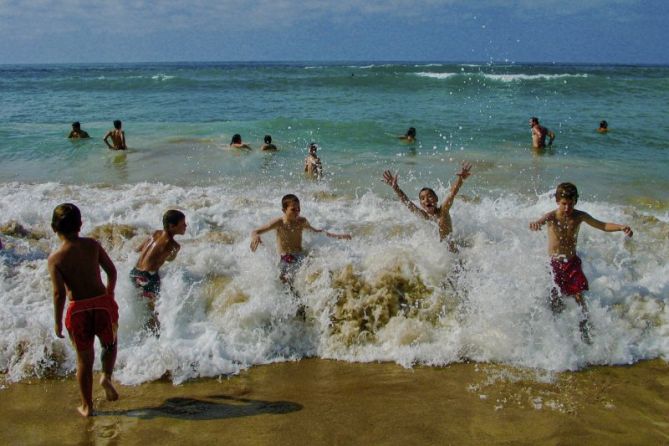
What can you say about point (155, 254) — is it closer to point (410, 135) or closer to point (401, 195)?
point (401, 195)

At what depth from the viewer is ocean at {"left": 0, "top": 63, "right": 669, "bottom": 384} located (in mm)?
5070

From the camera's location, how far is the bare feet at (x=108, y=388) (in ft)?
13.6

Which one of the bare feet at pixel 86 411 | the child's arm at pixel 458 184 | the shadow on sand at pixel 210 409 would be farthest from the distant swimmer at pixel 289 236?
the bare feet at pixel 86 411

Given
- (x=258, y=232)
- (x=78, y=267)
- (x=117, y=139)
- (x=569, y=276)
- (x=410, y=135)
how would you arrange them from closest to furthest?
1. (x=78, y=267)
2. (x=569, y=276)
3. (x=258, y=232)
4. (x=117, y=139)
5. (x=410, y=135)

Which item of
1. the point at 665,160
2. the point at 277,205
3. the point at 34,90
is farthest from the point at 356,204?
the point at 34,90

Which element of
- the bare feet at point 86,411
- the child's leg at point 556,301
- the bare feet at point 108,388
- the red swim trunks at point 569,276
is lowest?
the bare feet at point 86,411

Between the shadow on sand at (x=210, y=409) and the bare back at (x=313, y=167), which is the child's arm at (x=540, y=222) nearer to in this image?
the shadow on sand at (x=210, y=409)

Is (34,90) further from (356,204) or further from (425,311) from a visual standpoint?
(425,311)

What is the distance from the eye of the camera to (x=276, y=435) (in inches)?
150

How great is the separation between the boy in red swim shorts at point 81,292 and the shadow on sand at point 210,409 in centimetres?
42

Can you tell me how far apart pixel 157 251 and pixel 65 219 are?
53.5 inches

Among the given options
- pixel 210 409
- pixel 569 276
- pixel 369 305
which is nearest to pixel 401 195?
pixel 369 305

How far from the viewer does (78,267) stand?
12.5 feet

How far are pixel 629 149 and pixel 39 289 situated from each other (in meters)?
14.6
